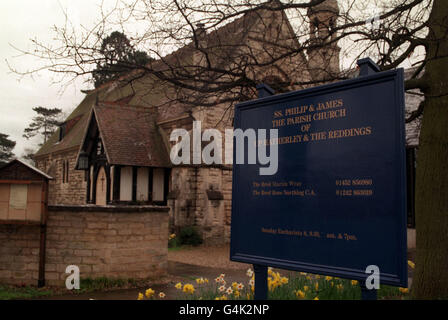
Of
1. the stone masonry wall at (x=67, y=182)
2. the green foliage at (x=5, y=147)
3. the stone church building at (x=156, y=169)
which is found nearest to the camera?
the stone church building at (x=156, y=169)

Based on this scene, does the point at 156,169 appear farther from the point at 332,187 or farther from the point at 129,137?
the point at 332,187

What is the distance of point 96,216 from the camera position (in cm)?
895

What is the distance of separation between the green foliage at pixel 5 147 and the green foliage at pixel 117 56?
50.7 meters

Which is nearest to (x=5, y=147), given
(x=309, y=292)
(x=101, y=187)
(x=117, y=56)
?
(x=101, y=187)

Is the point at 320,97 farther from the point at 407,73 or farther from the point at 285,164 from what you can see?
the point at 407,73

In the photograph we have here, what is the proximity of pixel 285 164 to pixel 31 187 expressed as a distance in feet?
21.4

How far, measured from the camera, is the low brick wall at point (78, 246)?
28.4 feet

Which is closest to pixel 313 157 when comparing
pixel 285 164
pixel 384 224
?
pixel 285 164

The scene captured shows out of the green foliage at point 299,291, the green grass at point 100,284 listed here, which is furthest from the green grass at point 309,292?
the green grass at point 100,284

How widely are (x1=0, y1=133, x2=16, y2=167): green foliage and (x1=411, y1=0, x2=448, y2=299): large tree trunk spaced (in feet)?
176

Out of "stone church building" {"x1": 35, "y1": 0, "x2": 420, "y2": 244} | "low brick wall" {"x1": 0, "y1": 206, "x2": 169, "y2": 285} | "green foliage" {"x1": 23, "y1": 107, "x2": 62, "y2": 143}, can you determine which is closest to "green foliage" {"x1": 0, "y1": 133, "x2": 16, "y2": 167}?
"green foliage" {"x1": 23, "y1": 107, "x2": 62, "y2": 143}

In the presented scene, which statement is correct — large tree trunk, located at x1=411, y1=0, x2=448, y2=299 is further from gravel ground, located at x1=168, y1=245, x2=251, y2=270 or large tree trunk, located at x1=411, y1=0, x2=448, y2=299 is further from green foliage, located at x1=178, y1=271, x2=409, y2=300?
gravel ground, located at x1=168, y1=245, x2=251, y2=270

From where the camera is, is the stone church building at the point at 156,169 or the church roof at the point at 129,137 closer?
the stone church building at the point at 156,169

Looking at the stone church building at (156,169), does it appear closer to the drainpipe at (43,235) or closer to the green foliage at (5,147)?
the drainpipe at (43,235)
